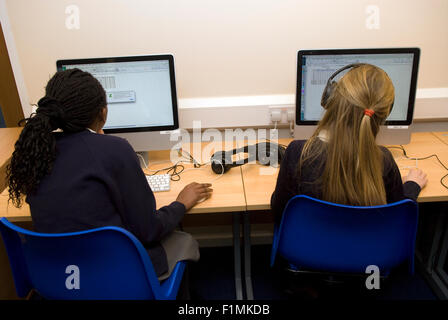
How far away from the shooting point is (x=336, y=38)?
6.06 ft

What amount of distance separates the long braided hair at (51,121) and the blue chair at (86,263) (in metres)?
0.15

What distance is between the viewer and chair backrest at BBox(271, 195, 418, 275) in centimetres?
106

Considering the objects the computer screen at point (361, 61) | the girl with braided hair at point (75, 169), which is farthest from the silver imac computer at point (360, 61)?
the girl with braided hair at point (75, 169)

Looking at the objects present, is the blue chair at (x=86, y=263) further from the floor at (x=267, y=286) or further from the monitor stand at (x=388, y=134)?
the monitor stand at (x=388, y=134)

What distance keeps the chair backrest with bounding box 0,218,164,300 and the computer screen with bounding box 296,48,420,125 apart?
1058 mm

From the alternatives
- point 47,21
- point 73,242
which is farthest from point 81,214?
point 47,21

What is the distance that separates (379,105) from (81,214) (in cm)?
93

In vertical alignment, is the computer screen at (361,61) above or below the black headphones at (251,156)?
above

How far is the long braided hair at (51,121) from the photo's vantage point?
996 millimetres

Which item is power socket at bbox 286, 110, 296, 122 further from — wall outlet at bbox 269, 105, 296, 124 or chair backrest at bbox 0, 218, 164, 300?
chair backrest at bbox 0, 218, 164, 300

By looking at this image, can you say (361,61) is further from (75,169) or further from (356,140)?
(75,169)

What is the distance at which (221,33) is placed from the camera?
183 cm

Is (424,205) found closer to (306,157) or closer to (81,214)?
(306,157)

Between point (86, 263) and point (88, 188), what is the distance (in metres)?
0.20
